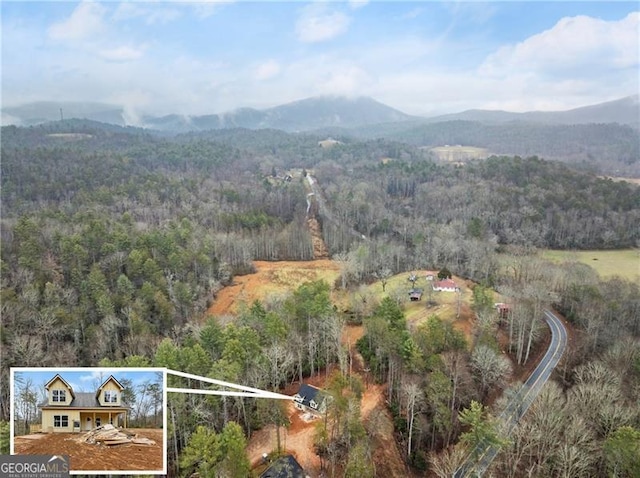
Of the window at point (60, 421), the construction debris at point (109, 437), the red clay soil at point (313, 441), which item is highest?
the window at point (60, 421)

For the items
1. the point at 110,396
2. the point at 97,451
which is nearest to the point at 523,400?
the point at 97,451

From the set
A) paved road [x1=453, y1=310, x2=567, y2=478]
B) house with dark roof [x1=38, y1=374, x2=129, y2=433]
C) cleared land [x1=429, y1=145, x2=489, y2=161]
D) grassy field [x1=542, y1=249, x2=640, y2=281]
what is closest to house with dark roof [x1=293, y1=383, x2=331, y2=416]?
paved road [x1=453, y1=310, x2=567, y2=478]

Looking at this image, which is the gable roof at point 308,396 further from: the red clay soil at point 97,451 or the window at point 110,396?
the window at point 110,396

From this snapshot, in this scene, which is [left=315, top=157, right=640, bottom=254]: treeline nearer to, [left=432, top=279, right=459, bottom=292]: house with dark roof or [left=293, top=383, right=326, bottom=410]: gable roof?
[left=432, top=279, right=459, bottom=292]: house with dark roof

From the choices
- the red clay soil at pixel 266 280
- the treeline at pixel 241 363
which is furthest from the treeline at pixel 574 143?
the treeline at pixel 241 363

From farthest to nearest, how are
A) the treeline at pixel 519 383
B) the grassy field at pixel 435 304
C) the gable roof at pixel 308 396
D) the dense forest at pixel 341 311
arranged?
1. the grassy field at pixel 435 304
2. the gable roof at pixel 308 396
3. the dense forest at pixel 341 311
4. the treeline at pixel 519 383

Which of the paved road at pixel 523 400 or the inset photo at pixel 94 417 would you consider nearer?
Answer: the inset photo at pixel 94 417

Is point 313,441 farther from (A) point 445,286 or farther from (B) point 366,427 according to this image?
(A) point 445,286

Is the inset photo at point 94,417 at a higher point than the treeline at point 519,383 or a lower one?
higher
